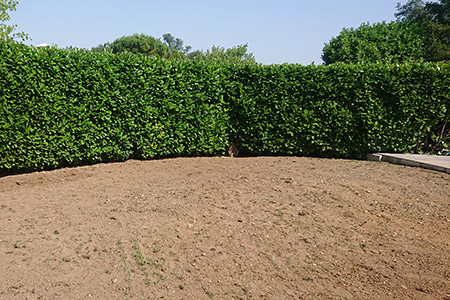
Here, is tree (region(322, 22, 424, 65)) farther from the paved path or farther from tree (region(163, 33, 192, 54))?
tree (region(163, 33, 192, 54))

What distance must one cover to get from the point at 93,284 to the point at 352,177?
4.83 m

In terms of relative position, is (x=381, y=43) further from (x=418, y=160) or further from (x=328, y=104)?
(x=418, y=160)

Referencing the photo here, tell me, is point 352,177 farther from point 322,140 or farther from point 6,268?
point 6,268

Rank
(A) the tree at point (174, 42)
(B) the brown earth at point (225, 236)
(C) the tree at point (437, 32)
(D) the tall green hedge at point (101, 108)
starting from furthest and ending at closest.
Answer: (A) the tree at point (174, 42) < (C) the tree at point (437, 32) < (D) the tall green hedge at point (101, 108) < (B) the brown earth at point (225, 236)

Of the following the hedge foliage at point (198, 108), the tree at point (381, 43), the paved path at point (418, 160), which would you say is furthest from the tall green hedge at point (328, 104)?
the tree at point (381, 43)

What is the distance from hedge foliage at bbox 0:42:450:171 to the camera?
760 centimetres

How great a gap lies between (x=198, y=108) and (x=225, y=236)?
463 centimetres

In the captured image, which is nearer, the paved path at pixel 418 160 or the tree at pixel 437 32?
the paved path at pixel 418 160

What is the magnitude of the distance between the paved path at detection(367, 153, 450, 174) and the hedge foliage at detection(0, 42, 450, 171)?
1.23ft

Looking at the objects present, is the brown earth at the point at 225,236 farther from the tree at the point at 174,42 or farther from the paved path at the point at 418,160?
the tree at the point at 174,42

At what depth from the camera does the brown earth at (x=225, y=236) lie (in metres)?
3.84

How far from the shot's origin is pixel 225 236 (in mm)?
4770

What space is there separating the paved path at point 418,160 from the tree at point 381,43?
317 inches

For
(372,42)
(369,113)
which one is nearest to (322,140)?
(369,113)
